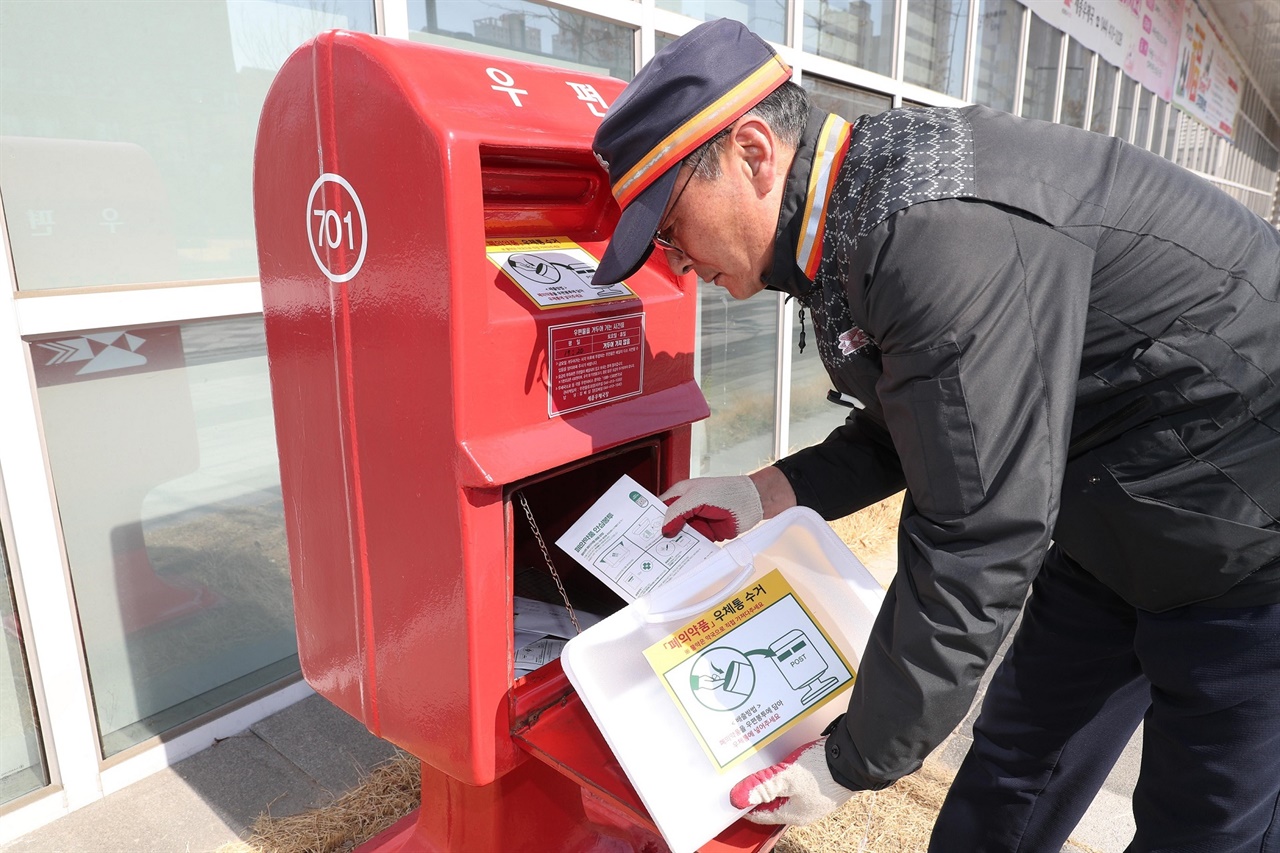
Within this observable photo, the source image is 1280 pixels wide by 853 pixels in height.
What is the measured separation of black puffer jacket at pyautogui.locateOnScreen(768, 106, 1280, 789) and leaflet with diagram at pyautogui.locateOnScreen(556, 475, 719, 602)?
0.32m

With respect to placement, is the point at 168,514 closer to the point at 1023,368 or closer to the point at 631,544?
the point at 631,544

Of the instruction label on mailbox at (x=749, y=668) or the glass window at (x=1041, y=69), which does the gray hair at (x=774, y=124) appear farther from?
the glass window at (x=1041, y=69)

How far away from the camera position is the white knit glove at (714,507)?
52.8 inches

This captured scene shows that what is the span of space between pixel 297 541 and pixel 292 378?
29 centimetres

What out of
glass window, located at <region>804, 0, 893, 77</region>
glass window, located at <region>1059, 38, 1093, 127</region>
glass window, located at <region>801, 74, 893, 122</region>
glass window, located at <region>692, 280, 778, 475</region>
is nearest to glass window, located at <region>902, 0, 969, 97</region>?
glass window, located at <region>804, 0, 893, 77</region>

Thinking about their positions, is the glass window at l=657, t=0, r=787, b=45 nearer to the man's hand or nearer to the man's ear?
the man's ear

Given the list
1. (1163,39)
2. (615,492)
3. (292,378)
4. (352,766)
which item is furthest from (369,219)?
(1163,39)

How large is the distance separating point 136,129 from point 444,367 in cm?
137

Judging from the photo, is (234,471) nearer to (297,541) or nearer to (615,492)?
(297,541)

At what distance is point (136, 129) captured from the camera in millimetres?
1964

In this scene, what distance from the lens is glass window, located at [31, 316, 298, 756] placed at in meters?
2.01

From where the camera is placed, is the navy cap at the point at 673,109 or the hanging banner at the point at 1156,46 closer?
the navy cap at the point at 673,109

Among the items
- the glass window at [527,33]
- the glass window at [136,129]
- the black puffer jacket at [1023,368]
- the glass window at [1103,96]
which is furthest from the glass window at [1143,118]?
the black puffer jacket at [1023,368]

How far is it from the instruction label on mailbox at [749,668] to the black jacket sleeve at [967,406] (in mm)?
263
